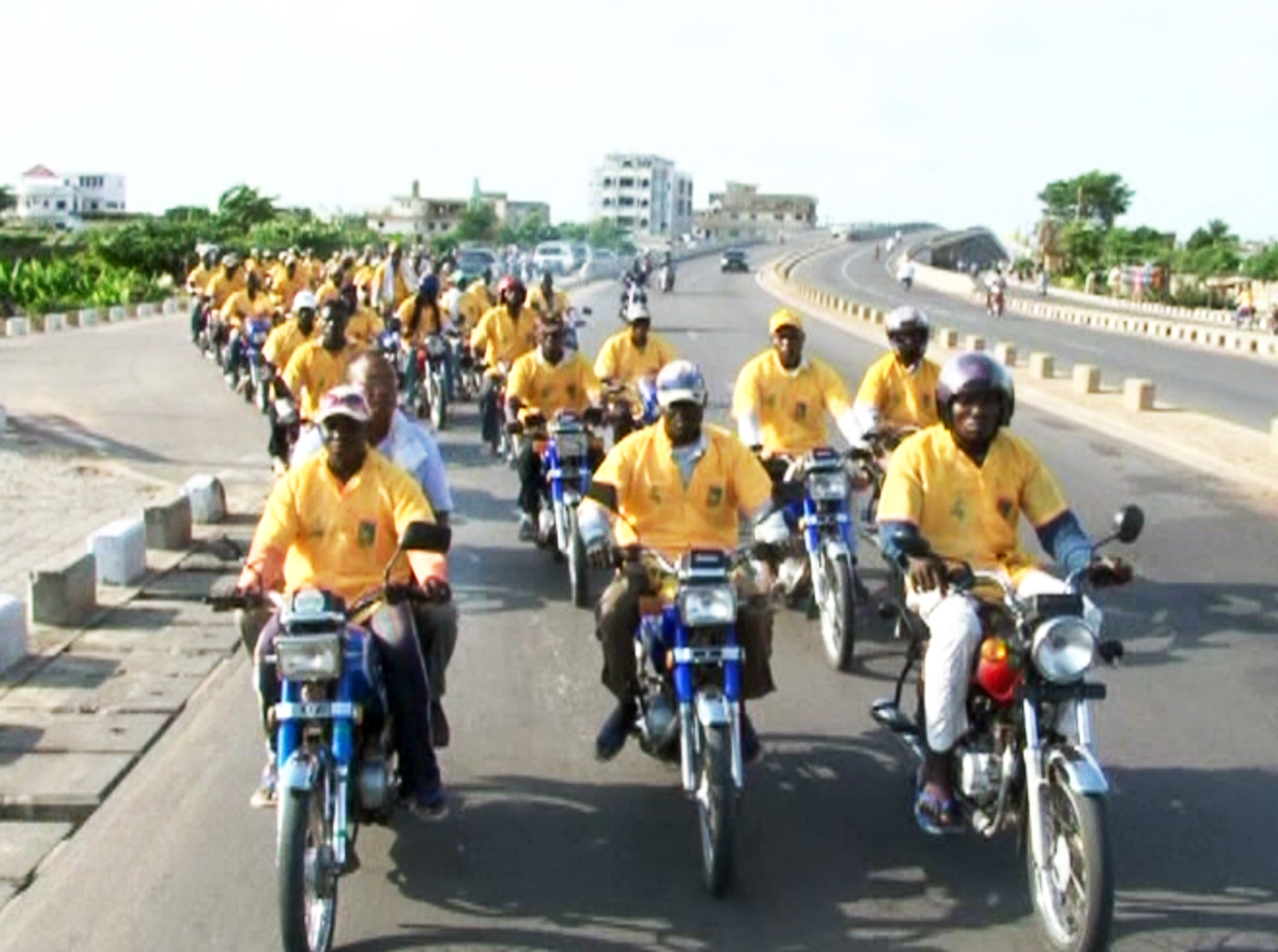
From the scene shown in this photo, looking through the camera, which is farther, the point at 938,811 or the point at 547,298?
the point at 547,298

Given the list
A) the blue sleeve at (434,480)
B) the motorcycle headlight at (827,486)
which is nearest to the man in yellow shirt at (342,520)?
the blue sleeve at (434,480)

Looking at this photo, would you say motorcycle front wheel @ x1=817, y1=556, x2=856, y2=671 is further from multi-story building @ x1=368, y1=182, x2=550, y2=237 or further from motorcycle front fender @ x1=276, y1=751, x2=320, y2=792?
multi-story building @ x1=368, y1=182, x2=550, y2=237

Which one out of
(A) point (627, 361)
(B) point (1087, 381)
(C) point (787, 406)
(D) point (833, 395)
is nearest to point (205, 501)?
(A) point (627, 361)

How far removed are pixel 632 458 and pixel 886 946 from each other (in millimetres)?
2377

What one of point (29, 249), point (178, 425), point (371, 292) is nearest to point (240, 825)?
point (178, 425)

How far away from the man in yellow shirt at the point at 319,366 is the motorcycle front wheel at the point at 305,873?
7.46 meters

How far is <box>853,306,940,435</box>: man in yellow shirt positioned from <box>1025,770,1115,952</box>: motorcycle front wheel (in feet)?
17.9

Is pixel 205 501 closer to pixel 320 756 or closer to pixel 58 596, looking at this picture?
pixel 58 596

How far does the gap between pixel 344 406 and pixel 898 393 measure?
543cm

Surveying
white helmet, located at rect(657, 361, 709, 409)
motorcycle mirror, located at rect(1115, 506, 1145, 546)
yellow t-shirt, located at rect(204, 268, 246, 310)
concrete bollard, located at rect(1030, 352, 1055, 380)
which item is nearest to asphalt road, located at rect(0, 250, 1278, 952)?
motorcycle mirror, located at rect(1115, 506, 1145, 546)

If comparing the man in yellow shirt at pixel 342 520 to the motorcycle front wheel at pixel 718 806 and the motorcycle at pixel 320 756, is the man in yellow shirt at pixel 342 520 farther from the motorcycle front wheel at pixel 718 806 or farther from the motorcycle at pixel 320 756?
the motorcycle front wheel at pixel 718 806

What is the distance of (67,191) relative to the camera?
146 metres

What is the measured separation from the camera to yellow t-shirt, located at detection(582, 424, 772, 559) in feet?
22.3

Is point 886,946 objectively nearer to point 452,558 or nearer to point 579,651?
point 579,651
